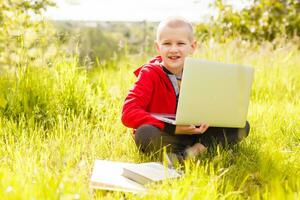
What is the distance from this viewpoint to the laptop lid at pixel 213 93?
3.06m

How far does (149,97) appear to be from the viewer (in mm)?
3422

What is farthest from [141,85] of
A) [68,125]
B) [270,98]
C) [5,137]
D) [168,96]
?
[270,98]

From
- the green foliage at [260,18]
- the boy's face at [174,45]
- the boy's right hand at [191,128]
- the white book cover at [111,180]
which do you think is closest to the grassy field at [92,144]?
the white book cover at [111,180]

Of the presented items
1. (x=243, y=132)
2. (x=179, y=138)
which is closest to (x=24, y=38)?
(x=179, y=138)

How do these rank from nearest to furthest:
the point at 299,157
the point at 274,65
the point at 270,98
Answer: the point at 299,157
the point at 270,98
the point at 274,65

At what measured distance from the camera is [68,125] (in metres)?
3.65

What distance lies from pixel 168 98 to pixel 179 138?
0.89 ft

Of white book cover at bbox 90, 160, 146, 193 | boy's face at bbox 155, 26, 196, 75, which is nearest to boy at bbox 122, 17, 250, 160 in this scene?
boy's face at bbox 155, 26, 196, 75

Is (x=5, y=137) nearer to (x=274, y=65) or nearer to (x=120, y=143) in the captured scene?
(x=120, y=143)

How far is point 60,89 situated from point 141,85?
3.19 ft

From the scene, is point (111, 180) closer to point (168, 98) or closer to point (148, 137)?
point (148, 137)

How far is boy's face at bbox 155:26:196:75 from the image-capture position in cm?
346

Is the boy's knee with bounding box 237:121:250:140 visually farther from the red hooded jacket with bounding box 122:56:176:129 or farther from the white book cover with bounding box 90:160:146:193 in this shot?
the white book cover with bounding box 90:160:146:193

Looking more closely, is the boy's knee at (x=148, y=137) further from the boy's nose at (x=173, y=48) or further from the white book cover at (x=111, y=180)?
the boy's nose at (x=173, y=48)
